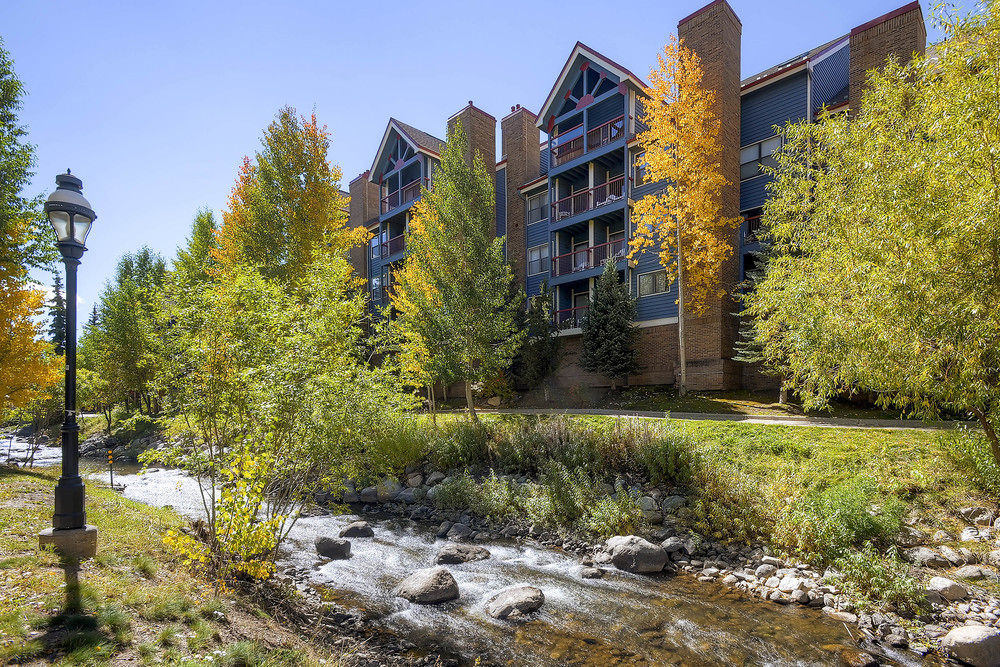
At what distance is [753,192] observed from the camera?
21.5 metres

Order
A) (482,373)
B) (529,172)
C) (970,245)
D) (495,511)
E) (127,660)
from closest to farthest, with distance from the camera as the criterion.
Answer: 1. (127,660)
2. (970,245)
3. (495,511)
4. (482,373)
5. (529,172)

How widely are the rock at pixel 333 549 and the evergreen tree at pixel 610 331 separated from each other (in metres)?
14.4

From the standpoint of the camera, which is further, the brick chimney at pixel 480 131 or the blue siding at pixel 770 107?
the brick chimney at pixel 480 131

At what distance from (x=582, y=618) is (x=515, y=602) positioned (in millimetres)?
993

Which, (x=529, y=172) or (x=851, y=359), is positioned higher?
(x=529, y=172)

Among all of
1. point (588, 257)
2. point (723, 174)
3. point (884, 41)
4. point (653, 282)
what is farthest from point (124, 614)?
point (884, 41)

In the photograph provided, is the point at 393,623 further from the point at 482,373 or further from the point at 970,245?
the point at 482,373

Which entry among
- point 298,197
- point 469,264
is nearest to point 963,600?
point 469,264

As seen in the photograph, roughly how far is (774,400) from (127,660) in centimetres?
1919

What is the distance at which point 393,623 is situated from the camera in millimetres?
7180

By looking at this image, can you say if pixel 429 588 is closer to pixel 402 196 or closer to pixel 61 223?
pixel 61 223

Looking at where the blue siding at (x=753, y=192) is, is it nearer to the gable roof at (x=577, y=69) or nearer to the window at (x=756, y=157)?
the window at (x=756, y=157)

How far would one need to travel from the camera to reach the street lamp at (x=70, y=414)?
19.9ft

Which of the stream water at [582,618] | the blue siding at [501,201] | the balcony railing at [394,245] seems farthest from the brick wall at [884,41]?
the balcony railing at [394,245]
